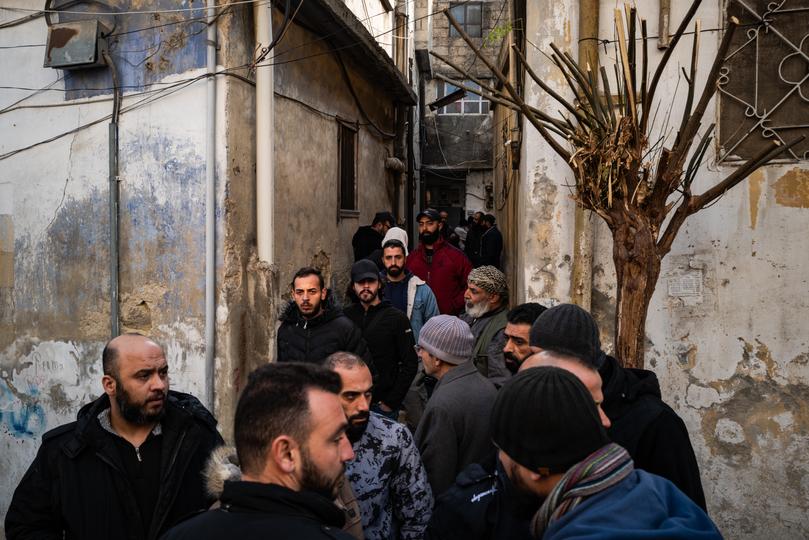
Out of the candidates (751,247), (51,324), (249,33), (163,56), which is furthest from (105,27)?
(751,247)

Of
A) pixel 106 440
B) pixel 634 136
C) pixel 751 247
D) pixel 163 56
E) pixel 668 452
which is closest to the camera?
pixel 668 452

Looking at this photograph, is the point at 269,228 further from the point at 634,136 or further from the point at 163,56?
the point at 634,136

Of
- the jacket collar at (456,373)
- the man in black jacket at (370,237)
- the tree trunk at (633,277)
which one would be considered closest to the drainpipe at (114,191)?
the jacket collar at (456,373)

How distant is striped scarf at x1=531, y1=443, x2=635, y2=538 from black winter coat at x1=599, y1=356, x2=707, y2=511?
1.02 m

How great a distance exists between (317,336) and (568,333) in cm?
248

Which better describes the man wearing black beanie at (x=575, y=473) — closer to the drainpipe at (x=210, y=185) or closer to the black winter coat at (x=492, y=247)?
the drainpipe at (x=210, y=185)

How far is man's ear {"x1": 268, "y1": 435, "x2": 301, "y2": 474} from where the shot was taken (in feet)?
5.78

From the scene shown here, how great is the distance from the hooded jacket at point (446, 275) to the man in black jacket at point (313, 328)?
2408 mm

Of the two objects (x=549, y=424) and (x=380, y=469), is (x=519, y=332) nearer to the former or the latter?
(x=380, y=469)

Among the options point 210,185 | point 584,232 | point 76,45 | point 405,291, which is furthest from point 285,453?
point 76,45

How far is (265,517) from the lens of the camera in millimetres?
1661

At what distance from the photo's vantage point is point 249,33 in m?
6.00

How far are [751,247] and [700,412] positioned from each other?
4.03 ft

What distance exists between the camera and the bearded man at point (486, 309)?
15.3 ft
